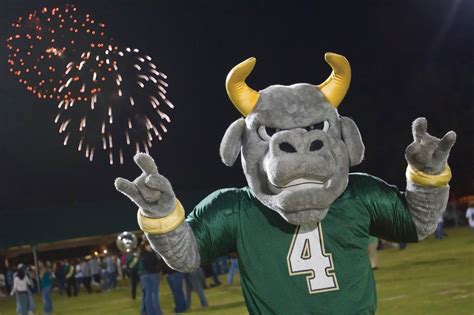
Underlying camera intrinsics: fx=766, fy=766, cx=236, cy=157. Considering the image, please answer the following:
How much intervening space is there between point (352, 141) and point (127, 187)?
1.12m

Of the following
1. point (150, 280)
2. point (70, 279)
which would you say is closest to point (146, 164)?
point (150, 280)

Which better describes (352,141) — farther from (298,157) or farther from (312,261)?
(312,261)

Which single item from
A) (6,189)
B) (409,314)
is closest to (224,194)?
(409,314)

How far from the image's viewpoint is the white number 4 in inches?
146

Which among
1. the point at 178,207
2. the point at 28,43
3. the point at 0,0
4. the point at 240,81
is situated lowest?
the point at 178,207

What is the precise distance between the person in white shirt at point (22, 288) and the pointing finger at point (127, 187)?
11.0 meters

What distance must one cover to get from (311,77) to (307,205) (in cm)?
3901

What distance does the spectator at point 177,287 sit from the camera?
39.7ft

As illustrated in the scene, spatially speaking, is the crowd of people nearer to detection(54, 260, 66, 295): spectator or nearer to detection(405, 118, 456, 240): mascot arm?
detection(54, 260, 66, 295): spectator

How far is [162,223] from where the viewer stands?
→ 138 inches

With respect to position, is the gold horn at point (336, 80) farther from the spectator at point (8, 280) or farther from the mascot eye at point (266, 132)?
the spectator at point (8, 280)

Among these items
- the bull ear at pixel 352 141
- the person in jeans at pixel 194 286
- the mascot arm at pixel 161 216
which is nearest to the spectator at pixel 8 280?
the person in jeans at pixel 194 286

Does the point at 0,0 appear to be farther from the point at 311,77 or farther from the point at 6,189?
the point at 311,77

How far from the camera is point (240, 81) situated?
151 inches
